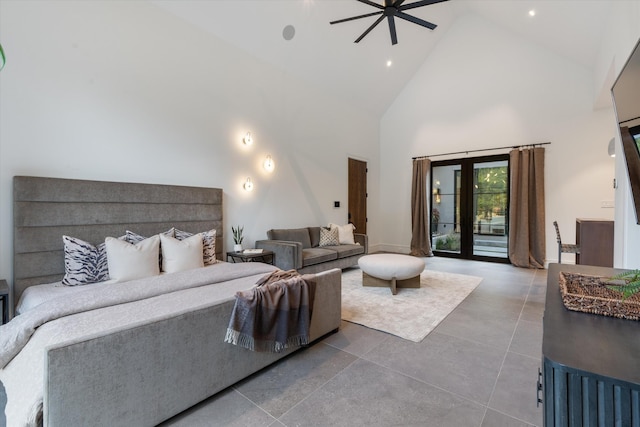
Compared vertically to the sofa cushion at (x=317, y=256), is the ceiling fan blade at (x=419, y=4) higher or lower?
higher

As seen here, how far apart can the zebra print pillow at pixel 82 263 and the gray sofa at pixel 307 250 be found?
212 cm

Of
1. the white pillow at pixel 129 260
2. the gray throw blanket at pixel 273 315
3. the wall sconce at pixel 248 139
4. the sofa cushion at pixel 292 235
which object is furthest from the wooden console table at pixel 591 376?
the wall sconce at pixel 248 139

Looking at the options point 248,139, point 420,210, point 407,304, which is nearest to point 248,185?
point 248,139

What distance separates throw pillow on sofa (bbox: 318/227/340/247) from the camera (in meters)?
5.55

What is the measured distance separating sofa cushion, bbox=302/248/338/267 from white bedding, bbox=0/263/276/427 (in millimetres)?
1992

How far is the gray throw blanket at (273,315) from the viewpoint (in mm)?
1924

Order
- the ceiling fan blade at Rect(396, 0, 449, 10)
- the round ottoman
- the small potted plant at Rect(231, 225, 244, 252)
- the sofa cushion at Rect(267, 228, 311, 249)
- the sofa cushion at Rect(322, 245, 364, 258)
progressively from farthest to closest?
the sofa cushion at Rect(322, 245, 364, 258) < the sofa cushion at Rect(267, 228, 311, 249) < the small potted plant at Rect(231, 225, 244, 252) < the round ottoman < the ceiling fan blade at Rect(396, 0, 449, 10)

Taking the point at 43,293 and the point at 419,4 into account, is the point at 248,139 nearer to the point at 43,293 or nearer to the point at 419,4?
the point at 419,4

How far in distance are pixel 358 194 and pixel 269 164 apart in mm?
2796

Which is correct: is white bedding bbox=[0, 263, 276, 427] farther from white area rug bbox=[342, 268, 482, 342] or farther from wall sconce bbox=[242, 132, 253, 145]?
wall sconce bbox=[242, 132, 253, 145]

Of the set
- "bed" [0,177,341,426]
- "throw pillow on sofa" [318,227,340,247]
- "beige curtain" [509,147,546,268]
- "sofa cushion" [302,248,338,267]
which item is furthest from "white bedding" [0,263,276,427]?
"beige curtain" [509,147,546,268]

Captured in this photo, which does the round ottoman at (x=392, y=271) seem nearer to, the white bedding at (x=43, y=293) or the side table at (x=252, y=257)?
the side table at (x=252, y=257)

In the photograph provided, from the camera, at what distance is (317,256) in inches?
181

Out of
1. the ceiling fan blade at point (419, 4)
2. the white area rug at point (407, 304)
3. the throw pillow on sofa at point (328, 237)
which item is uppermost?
the ceiling fan blade at point (419, 4)
